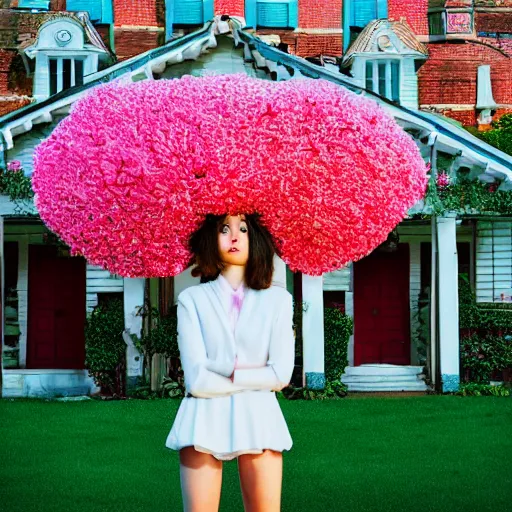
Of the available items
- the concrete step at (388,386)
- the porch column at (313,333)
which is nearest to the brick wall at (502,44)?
the porch column at (313,333)

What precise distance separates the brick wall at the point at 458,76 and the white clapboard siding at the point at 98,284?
5283 mm

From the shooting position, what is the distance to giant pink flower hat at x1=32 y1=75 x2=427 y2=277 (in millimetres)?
5301

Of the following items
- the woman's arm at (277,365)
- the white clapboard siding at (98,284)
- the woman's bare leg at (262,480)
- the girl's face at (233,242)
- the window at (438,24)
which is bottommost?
the woman's bare leg at (262,480)

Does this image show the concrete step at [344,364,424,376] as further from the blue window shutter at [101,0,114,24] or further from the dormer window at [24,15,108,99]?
the blue window shutter at [101,0,114,24]

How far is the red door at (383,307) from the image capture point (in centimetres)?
1648

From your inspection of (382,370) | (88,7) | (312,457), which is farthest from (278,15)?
(312,457)

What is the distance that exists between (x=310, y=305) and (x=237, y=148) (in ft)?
29.7

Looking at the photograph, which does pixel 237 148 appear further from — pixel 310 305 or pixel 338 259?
pixel 310 305

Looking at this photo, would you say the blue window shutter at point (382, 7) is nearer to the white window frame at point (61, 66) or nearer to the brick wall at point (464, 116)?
the brick wall at point (464, 116)

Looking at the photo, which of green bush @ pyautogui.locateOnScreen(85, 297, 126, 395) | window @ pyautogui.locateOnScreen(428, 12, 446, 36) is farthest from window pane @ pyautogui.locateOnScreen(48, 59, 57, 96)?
window @ pyautogui.locateOnScreen(428, 12, 446, 36)

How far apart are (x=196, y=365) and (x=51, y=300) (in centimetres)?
1136

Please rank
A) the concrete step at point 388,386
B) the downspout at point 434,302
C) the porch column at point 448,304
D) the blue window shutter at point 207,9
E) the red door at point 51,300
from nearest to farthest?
the porch column at point 448,304, the downspout at point 434,302, the concrete step at point 388,386, the red door at point 51,300, the blue window shutter at point 207,9

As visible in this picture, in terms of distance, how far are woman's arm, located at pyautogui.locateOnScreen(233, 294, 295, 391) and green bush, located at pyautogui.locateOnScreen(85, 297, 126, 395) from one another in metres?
9.36

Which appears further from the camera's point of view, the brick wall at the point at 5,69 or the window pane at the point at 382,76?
the window pane at the point at 382,76
